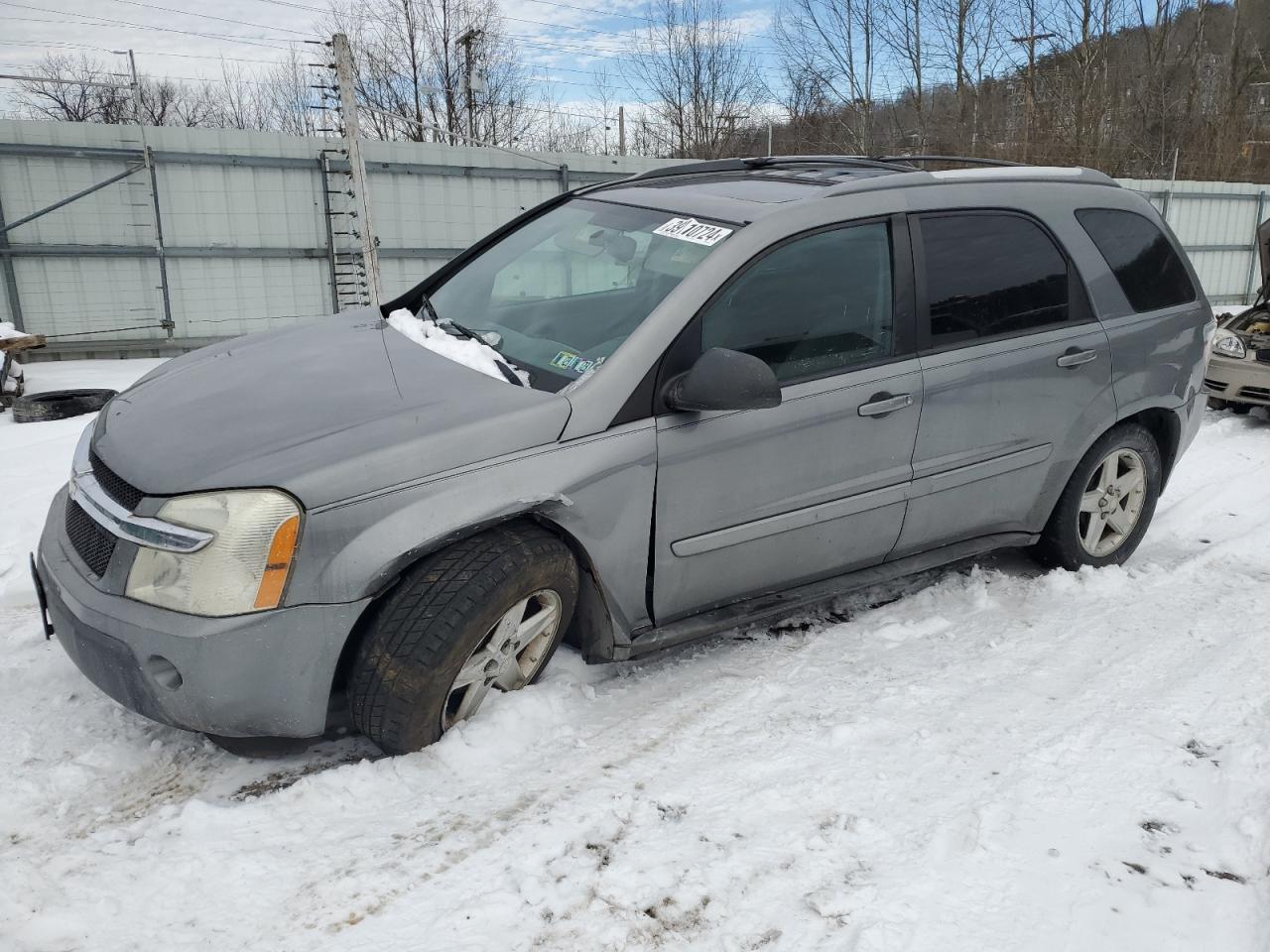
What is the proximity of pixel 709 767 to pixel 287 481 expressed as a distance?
4.67 ft

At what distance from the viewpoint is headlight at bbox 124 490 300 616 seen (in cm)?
248

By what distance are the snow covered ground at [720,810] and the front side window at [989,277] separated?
1.19 m

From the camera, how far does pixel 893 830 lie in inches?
101

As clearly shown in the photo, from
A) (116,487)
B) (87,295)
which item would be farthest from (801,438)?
(87,295)

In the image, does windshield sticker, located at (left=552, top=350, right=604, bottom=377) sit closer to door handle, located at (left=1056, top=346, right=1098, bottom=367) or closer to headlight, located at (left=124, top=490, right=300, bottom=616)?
headlight, located at (left=124, top=490, right=300, bottom=616)

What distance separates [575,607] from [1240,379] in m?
7.03

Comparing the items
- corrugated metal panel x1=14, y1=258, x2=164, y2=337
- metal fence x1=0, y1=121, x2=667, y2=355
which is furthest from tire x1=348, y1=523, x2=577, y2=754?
corrugated metal panel x1=14, y1=258, x2=164, y2=337

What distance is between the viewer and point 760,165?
4117mm

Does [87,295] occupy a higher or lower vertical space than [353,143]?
lower

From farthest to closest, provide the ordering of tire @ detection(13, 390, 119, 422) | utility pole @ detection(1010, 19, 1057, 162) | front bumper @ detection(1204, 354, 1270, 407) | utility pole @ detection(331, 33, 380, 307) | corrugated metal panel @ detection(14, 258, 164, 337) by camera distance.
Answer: utility pole @ detection(1010, 19, 1057, 162)
corrugated metal panel @ detection(14, 258, 164, 337)
utility pole @ detection(331, 33, 380, 307)
front bumper @ detection(1204, 354, 1270, 407)
tire @ detection(13, 390, 119, 422)

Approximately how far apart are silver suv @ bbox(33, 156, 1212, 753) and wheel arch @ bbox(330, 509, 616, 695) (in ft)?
0.04

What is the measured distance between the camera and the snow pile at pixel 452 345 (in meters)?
3.16

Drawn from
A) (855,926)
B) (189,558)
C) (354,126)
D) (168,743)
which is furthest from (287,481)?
(354,126)

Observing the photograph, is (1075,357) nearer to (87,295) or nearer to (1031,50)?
(87,295)
